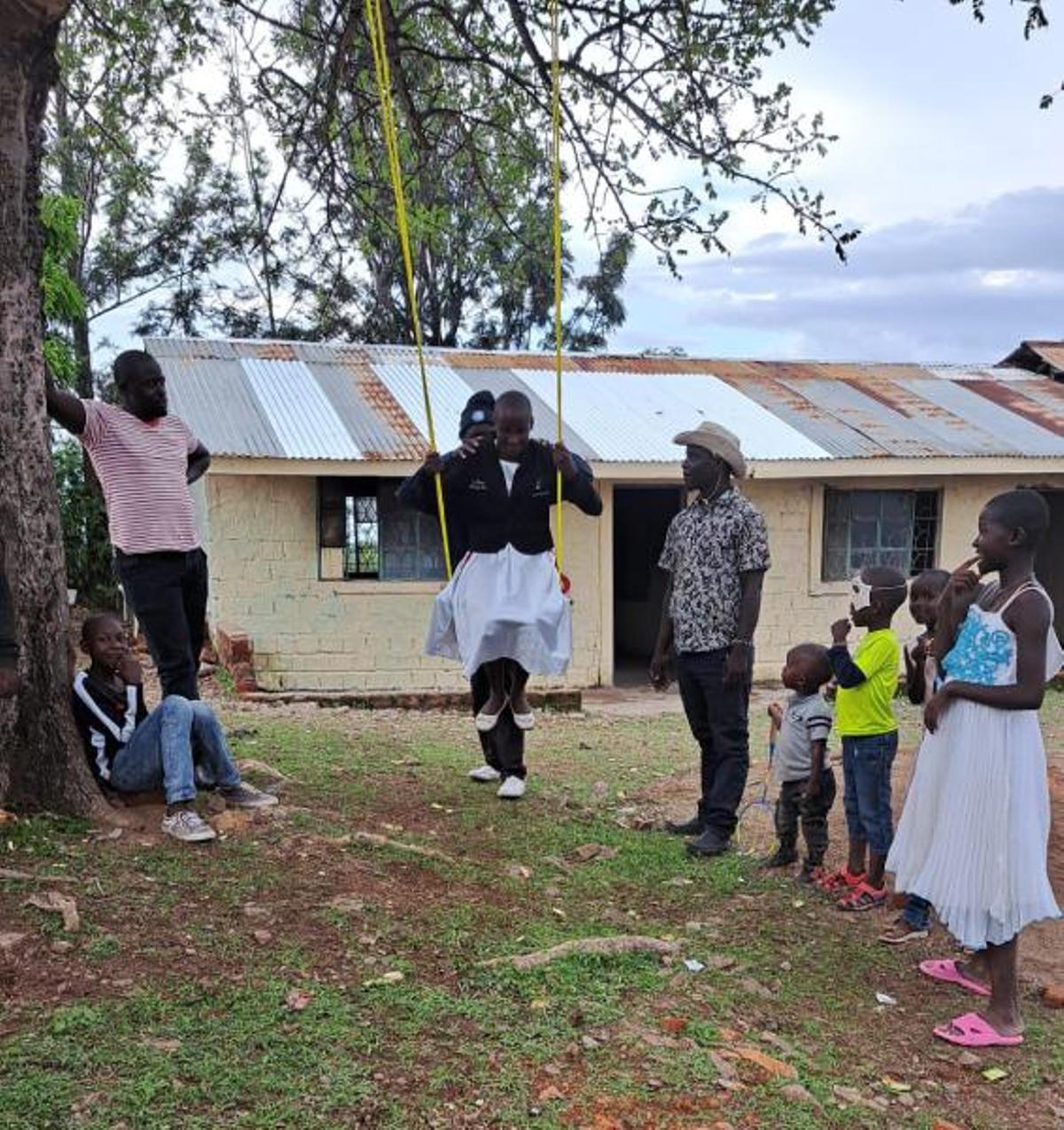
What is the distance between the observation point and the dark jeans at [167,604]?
420cm

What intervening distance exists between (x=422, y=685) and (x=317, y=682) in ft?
3.46

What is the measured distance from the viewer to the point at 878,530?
12.8m

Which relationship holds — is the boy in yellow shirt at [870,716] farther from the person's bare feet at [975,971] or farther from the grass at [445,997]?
the person's bare feet at [975,971]

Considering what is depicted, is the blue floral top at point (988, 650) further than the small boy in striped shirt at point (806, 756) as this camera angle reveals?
No

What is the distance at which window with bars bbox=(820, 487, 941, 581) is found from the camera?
12688 mm

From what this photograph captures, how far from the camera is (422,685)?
37.3 feet

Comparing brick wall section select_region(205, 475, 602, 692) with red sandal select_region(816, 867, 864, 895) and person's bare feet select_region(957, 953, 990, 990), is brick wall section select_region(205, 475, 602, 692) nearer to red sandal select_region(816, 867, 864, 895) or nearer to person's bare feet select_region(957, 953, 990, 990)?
A: red sandal select_region(816, 867, 864, 895)

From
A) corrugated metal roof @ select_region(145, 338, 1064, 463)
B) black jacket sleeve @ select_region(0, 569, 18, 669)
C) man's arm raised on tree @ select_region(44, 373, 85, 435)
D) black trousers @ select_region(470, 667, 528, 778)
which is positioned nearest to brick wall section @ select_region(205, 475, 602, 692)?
corrugated metal roof @ select_region(145, 338, 1064, 463)

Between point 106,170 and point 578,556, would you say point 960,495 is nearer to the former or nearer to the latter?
point 578,556

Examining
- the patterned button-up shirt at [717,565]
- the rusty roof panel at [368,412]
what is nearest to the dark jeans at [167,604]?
the patterned button-up shirt at [717,565]

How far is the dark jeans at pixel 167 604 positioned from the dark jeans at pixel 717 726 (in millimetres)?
2016

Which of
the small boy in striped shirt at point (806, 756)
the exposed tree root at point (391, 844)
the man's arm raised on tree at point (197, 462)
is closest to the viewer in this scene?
the exposed tree root at point (391, 844)

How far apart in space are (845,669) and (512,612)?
4.76 ft

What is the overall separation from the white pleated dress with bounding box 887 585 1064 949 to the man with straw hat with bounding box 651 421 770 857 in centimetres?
114
